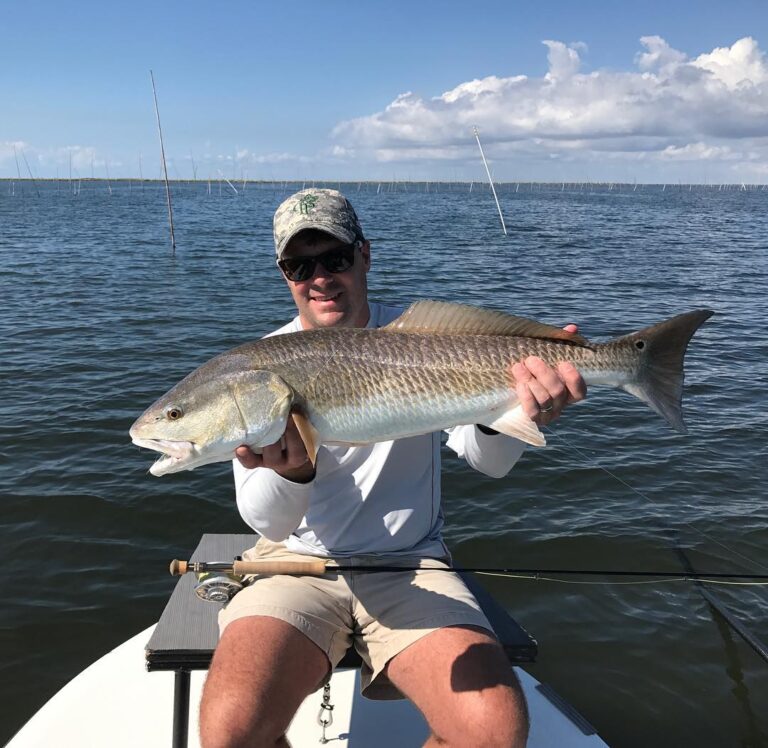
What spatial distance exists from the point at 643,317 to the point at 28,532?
14752mm

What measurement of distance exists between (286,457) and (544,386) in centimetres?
123

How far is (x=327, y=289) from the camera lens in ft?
12.7

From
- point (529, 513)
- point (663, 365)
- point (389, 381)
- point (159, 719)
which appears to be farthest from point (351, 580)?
point (529, 513)

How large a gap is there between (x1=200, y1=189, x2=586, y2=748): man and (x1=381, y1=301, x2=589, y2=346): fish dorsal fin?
8.0 inches

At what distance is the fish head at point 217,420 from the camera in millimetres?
3061

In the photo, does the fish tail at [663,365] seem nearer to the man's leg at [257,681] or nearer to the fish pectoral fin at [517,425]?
the fish pectoral fin at [517,425]

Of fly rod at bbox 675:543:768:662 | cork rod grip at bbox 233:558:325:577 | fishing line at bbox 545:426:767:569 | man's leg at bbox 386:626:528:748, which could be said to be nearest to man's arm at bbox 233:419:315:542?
cork rod grip at bbox 233:558:325:577

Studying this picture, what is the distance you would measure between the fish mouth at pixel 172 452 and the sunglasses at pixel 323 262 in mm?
1253

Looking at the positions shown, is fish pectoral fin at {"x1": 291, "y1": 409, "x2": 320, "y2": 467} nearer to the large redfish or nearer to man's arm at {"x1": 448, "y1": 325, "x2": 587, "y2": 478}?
the large redfish

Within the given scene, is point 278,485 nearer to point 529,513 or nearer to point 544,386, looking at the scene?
point 544,386

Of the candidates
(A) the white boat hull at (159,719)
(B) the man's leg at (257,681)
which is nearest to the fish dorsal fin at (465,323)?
(B) the man's leg at (257,681)

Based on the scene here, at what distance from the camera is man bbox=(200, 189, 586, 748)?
2920 millimetres

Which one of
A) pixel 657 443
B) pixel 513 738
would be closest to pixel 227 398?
pixel 513 738

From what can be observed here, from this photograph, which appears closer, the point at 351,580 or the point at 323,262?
the point at 351,580
